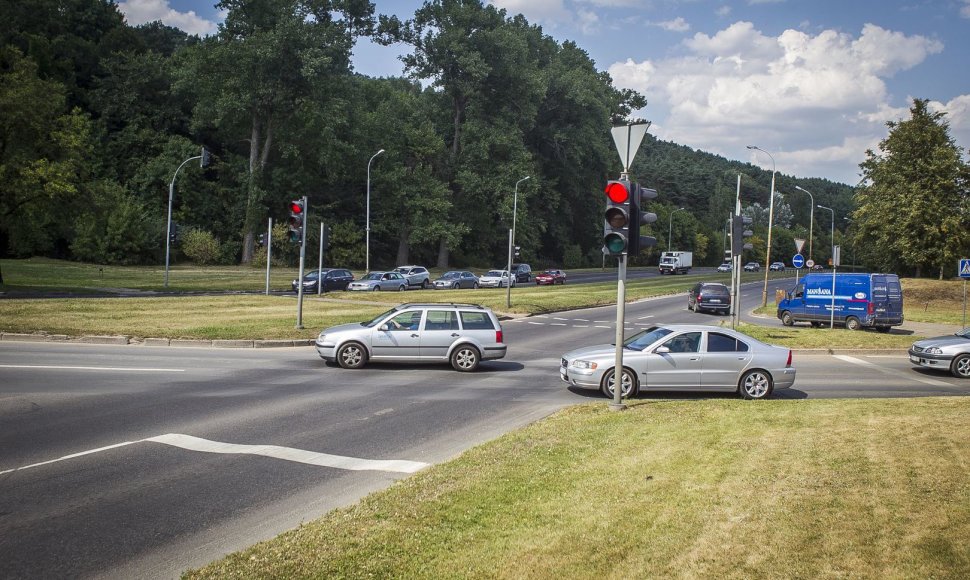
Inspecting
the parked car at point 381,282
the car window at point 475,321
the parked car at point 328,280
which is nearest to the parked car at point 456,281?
the parked car at point 381,282

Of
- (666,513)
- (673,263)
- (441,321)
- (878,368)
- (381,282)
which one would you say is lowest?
(878,368)

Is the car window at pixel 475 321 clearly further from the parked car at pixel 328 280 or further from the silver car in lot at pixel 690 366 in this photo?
the parked car at pixel 328 280

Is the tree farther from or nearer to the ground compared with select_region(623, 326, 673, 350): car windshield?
farther from the ground

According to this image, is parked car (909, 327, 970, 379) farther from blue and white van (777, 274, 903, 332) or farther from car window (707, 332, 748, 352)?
blue and white van (777, 274, 903, 332)

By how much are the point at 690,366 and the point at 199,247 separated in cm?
5427

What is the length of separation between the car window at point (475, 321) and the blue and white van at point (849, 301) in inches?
711

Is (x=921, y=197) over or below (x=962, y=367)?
over

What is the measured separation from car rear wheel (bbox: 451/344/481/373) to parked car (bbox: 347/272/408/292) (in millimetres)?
29253

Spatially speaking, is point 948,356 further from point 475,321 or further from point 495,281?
point 495,281

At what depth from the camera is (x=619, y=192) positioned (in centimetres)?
1007

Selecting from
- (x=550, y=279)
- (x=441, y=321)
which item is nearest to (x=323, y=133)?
(x=550, y=279)

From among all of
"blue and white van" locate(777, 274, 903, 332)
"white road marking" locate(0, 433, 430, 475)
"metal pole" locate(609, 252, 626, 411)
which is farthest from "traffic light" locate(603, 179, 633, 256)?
"blue and white van" locate(777, 274, 903, 332)

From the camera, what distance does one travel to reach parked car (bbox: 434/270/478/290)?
167 ft

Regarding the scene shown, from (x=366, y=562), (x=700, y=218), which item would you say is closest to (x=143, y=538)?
(x=366, y=562)
